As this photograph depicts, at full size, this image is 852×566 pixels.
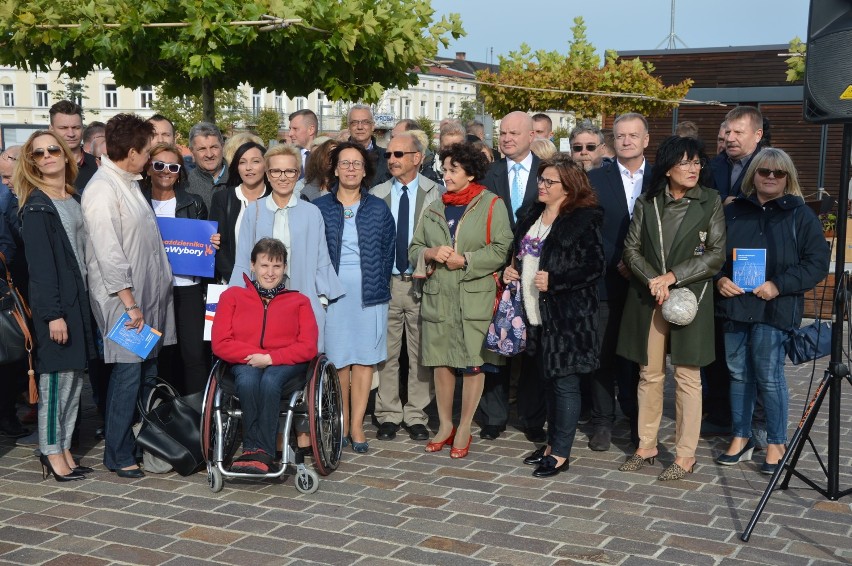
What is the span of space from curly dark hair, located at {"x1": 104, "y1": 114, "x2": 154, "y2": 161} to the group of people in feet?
0.05

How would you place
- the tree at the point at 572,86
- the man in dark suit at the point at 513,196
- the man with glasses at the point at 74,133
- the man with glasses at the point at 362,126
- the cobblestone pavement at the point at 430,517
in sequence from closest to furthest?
the cobblestone pavement at the point at 430,517, the man in dark suit at the point at 513,196, the man with glasses at the point at 74,133, the man with glasses at the point at 362,126, the tree at the point at 572,86

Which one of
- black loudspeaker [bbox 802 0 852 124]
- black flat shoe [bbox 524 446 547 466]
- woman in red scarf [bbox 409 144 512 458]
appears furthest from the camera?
woman in red scarf [bbox 409 144 512 458]

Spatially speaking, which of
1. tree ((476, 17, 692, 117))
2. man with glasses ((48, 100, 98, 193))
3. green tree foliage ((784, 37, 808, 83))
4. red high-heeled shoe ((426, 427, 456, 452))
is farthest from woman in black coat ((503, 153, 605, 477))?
tree ((476, 17, 692, 117))

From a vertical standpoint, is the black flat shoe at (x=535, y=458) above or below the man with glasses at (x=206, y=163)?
below

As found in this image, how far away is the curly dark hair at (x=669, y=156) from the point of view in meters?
5.97

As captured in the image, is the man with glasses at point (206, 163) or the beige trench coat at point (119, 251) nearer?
the beige trench coat at point (119, 251)

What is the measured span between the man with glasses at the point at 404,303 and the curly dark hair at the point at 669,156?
1636mm

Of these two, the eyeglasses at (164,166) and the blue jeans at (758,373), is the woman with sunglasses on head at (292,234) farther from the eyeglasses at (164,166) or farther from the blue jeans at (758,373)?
the blue jeans at (758,373)

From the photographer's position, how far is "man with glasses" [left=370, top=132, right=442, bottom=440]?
22.8 ft

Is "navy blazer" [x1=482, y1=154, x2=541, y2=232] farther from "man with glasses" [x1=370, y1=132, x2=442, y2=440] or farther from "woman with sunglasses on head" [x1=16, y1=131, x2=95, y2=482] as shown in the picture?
"woman with sunglasses on head" [x1=16, y1=131, x2=95, y2=482]

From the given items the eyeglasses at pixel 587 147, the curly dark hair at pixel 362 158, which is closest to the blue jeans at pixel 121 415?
the curly dark hair at pixel 362 158

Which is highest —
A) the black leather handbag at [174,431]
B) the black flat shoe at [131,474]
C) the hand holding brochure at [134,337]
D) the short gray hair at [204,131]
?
the short gray hair at [204,131]

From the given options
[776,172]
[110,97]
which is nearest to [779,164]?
[776,172]

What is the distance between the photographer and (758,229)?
20.3 feet
